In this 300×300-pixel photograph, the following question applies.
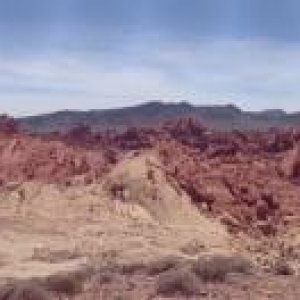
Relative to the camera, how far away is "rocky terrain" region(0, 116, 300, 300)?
58.0 ft

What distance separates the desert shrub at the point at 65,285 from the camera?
16719 mm

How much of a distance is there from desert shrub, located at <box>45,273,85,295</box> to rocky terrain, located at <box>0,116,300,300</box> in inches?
→ 0.8

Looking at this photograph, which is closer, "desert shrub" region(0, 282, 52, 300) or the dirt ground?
"desert shrub" region(0, 282, 52, 300)

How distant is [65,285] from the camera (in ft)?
55.3

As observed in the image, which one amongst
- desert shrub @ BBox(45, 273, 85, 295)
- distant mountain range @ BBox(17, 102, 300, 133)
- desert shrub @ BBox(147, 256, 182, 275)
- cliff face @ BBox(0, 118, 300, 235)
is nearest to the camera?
desert shrub @ BBox(45, 273, 85, 295)

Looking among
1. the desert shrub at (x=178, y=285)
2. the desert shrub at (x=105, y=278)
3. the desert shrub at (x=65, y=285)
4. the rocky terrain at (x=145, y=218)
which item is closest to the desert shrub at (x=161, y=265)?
the rocky terrain at (x=145, y=218)

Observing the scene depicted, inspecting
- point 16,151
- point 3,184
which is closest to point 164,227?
point 3,184

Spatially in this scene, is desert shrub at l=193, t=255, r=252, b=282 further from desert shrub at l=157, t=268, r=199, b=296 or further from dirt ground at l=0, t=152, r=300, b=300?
dirt ground at l=0, t=152, r=300, b=300

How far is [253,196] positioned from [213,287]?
19.6 m

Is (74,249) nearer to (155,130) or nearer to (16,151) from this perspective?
(16,151)

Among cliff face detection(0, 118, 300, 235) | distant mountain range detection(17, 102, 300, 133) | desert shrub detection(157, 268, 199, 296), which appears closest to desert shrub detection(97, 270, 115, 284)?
Answer: desert shrub detection(157, 268, 199, 296)

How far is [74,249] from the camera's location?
2831cm

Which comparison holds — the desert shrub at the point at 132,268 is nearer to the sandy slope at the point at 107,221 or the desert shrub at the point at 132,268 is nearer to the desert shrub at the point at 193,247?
the sandy slope at the point at 107,221

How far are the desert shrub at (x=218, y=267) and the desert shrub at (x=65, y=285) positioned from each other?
1870 millimetres
